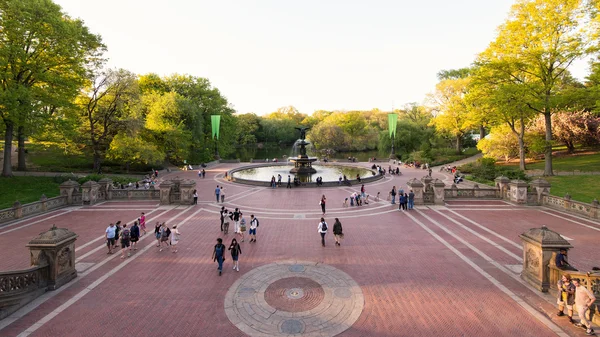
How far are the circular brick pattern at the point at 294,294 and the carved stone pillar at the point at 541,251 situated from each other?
7.07 metres

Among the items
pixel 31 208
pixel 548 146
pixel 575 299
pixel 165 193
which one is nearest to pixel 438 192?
pixel 575 299

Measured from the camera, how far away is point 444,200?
2358cm

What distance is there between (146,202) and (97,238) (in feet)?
28.0

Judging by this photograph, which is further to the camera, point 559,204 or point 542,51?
point 542,51

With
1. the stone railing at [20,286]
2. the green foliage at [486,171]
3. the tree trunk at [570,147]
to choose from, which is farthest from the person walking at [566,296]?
the tree trunk at [570,147]

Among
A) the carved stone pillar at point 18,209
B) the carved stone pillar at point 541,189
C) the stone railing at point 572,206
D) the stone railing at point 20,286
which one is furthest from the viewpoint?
the carved stone pillar at point 541,189

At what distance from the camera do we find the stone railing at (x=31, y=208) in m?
17.7

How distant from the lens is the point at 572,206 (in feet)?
63.7

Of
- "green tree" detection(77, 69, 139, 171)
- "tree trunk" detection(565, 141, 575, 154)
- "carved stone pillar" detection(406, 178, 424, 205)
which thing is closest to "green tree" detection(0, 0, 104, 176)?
"green tree" detection(77, 69, 139, 171)

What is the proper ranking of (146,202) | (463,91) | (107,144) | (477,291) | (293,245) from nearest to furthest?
1. (477,291)
2. (293,245)
3. (146,202)
4. (107,144)
5. (463,91)

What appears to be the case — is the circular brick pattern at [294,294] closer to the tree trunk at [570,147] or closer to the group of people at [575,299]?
the group of people at [575,299]

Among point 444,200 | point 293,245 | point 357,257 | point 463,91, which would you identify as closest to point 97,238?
point 293,245

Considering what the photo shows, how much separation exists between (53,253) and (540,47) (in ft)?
132

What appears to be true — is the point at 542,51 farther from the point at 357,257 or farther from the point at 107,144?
the point at 107,144
